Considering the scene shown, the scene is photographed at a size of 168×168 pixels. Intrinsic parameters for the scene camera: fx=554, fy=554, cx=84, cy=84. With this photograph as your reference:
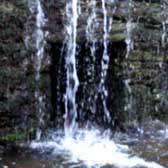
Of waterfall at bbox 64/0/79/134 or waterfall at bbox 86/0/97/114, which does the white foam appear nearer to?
waterfall at bbox 64/0/79/134

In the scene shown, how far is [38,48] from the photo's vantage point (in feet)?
20.7

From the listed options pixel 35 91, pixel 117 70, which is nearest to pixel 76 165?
pixel 35 91

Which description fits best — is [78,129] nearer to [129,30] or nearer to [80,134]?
[80,134]

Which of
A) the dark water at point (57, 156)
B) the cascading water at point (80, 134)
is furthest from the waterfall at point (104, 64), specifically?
the dark water at point (57, 156)

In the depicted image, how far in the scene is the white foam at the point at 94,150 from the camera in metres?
5.57

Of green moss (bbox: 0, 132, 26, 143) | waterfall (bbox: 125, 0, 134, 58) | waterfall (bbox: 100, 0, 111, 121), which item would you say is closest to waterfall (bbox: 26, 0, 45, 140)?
green moss (bbox: 0, 132, 26, 143)

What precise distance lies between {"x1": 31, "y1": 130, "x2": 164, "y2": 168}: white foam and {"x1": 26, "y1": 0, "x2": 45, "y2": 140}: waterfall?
311 millimetres

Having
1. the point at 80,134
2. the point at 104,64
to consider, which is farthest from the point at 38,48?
the point at 80,134

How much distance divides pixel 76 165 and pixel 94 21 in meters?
1.90

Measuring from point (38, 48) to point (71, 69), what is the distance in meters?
0.51

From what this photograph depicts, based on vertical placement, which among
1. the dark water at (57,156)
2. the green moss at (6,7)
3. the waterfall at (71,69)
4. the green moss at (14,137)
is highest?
the green moss at (6,7)

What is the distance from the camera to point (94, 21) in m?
6.57

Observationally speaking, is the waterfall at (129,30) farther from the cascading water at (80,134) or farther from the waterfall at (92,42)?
the waterfall at (92,42)

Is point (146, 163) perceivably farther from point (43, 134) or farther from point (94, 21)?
point (94, 21)
